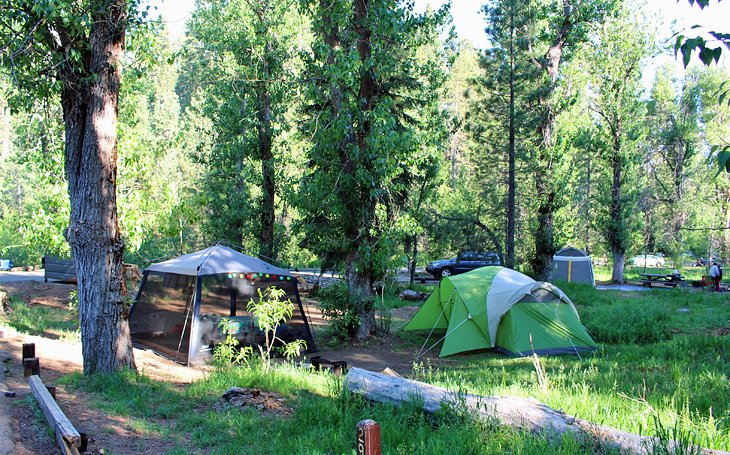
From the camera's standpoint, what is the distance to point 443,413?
16.1ft

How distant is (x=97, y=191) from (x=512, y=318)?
8.40m

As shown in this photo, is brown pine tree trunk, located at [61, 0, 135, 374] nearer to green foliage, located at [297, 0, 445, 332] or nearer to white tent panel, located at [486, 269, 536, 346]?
green foliage, located at [297, 0, 445, 332]

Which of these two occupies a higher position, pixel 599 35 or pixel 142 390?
pixel 599 35

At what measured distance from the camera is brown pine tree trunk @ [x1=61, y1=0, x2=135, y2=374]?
730 cm

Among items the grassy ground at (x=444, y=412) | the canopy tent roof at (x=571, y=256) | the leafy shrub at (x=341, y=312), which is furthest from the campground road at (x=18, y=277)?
the canopy tent roof at (x=571, y=256)

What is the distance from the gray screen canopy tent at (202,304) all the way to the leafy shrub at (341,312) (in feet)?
3.93

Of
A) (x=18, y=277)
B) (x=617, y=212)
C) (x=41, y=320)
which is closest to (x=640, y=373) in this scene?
(x=41, y=320)

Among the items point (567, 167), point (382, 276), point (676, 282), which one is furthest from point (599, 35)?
point (382, 276)

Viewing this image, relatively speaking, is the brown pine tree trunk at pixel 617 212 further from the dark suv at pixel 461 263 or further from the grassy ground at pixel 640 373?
the grassy ground at pixel 640 373

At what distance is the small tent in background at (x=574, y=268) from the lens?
85.5ft

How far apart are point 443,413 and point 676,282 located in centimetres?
2559

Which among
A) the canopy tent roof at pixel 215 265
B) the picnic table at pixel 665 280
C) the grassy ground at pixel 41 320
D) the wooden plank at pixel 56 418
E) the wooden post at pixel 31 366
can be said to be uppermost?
the canopy tent roof at pixel 215 265

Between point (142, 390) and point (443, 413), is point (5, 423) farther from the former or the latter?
point (443, 413)

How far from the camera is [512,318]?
11742 millimetres
